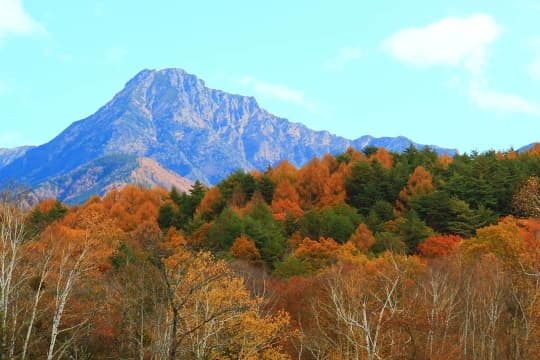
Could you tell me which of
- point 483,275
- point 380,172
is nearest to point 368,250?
point 483,275

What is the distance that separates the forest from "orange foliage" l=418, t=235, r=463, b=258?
0.71 feet

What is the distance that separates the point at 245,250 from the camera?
70812mm

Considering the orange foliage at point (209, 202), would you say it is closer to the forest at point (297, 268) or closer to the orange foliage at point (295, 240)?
the forest at point (297, 268)

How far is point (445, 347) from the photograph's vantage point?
114ft

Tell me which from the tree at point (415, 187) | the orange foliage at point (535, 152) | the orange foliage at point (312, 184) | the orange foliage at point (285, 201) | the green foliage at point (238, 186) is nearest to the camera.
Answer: the tree at point (415, 187)

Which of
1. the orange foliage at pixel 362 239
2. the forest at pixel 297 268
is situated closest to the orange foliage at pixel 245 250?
the forest at pixel 297 268

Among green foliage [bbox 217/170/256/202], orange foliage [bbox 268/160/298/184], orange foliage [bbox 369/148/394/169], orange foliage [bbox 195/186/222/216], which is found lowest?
orange foliage [bbox 195/186/222/216]

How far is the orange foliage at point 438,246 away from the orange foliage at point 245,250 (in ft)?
70.2

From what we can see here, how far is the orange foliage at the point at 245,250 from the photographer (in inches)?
2771

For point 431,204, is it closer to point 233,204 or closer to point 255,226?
point 255,226

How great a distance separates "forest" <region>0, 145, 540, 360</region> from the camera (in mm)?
29328

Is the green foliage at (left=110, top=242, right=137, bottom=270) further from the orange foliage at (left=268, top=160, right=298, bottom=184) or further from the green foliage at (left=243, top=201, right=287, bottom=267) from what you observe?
the orange foliage at (left=268, top=160, right=298, bottom=184)

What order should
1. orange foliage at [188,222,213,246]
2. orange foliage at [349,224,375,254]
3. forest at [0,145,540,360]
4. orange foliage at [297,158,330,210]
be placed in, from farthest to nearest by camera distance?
orange foliage at [297,158,330,210]
orange foliage at [188,222,213,246]
orange foliage at [349,224,375,254]
forest at [0,145,540,360]

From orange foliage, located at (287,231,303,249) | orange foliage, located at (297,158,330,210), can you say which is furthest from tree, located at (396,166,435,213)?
orange foliage, located at (287,231,303,249)
